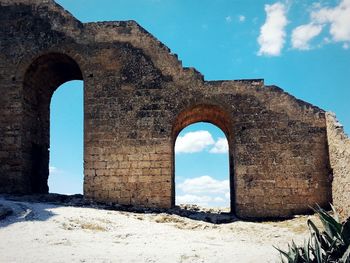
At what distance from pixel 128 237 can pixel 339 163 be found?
6676mm

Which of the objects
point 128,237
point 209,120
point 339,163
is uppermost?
point 209,120

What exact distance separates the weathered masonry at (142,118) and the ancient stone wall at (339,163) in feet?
1.11

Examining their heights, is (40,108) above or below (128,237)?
above

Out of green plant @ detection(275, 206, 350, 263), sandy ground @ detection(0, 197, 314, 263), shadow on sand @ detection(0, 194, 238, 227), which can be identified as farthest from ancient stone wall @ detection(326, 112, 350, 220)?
green plant @ detection(275, 206, 350, 263)

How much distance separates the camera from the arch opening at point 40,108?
14266 mm

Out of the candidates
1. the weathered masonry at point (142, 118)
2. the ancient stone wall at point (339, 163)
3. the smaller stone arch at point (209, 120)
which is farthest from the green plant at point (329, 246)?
the smaller stone arch at point (209, 120)

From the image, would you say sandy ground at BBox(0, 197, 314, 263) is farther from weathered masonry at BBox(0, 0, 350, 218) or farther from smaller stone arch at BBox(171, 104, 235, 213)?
smaller stone arch at BBox(171, 104, 235, 213)

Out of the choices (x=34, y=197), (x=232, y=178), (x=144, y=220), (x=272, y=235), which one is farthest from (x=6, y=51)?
(x=272, y=235)

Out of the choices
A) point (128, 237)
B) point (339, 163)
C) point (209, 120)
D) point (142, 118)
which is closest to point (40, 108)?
point (142, 118)

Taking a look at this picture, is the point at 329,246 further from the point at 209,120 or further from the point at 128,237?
the point at 209,120

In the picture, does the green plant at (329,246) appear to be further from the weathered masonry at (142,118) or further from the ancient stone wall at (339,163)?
the weathered masonry at (142,118)

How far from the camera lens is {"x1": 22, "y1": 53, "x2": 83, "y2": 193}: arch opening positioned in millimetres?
14266

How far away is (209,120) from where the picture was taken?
15242 millimetres

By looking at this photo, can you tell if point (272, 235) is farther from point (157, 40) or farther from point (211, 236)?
point (157, 40)
